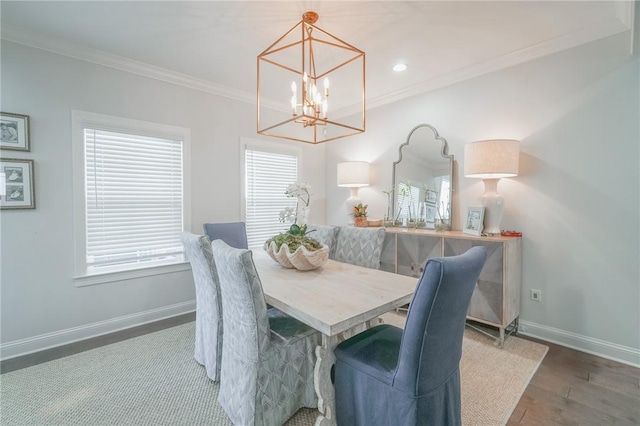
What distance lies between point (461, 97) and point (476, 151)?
842 millimetres

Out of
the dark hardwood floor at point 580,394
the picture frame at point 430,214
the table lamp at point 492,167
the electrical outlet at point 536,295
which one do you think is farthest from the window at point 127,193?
the electrical outlet at point 536,295

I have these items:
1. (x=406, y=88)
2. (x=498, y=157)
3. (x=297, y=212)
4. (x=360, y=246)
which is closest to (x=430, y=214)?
(x=498, y=157)

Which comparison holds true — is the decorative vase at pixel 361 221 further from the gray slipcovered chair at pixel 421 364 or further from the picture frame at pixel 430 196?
the gray slipcovered chair at pixel 421 364

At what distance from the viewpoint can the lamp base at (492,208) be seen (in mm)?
2734

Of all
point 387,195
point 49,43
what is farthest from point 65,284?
point 387,195

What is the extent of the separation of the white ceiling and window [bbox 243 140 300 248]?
1248 millimetres

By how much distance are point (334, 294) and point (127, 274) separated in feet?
7.99

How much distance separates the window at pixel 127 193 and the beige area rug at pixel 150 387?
877mm

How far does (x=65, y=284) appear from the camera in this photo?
2684mm

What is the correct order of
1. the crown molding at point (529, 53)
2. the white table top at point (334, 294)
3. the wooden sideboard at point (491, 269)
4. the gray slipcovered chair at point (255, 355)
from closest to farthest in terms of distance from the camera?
the white table top at point (334, 294), the gray slipcovered chair at point (255, 355), the crown molding at point (529, 53), the wooden sideboard at point (491, 269)

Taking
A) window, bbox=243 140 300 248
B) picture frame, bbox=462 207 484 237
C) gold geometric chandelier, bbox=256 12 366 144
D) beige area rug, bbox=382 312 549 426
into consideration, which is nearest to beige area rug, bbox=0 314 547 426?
beige area rug, bbox=382 312 549 426

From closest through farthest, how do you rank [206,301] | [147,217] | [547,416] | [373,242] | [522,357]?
[547,416] → [206,301] → [522,357] → [373,242] → [147,217]

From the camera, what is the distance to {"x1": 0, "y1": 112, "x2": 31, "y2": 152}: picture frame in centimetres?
237

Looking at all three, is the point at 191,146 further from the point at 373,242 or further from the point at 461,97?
the point at 461,97
